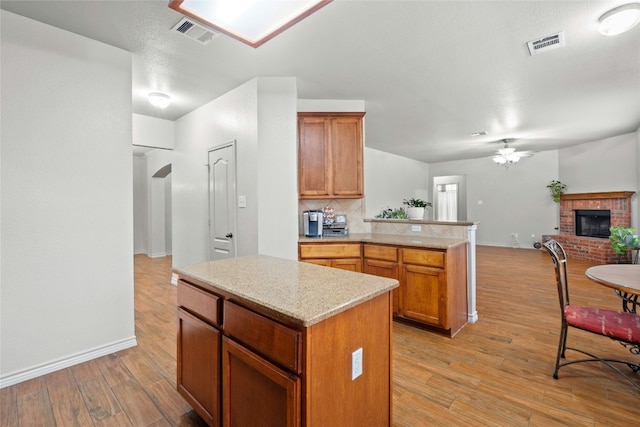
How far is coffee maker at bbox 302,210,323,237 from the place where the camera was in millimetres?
3539

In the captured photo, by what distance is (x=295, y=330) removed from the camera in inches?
42.6

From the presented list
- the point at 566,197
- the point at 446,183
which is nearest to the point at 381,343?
→ the point at 566,197

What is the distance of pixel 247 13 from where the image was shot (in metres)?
1.46

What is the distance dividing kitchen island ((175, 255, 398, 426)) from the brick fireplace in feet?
23.6

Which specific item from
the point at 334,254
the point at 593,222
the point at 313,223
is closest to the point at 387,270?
the point at 334,254

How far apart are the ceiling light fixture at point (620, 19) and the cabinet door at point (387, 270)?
8.19ft

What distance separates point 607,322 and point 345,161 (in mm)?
2695

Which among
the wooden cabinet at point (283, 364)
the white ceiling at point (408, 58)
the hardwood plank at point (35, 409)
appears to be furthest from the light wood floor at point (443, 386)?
the white ceiling at point (408, 58)

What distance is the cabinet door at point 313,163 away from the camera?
3.62 meters

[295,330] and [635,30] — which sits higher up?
[635,30]

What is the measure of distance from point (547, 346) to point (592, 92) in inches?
128

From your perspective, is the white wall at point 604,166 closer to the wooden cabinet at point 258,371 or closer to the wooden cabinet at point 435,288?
the wooden cabinet at point 435,288

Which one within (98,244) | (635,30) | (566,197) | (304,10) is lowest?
(98,244)

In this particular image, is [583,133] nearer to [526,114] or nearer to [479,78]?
[526,114]
